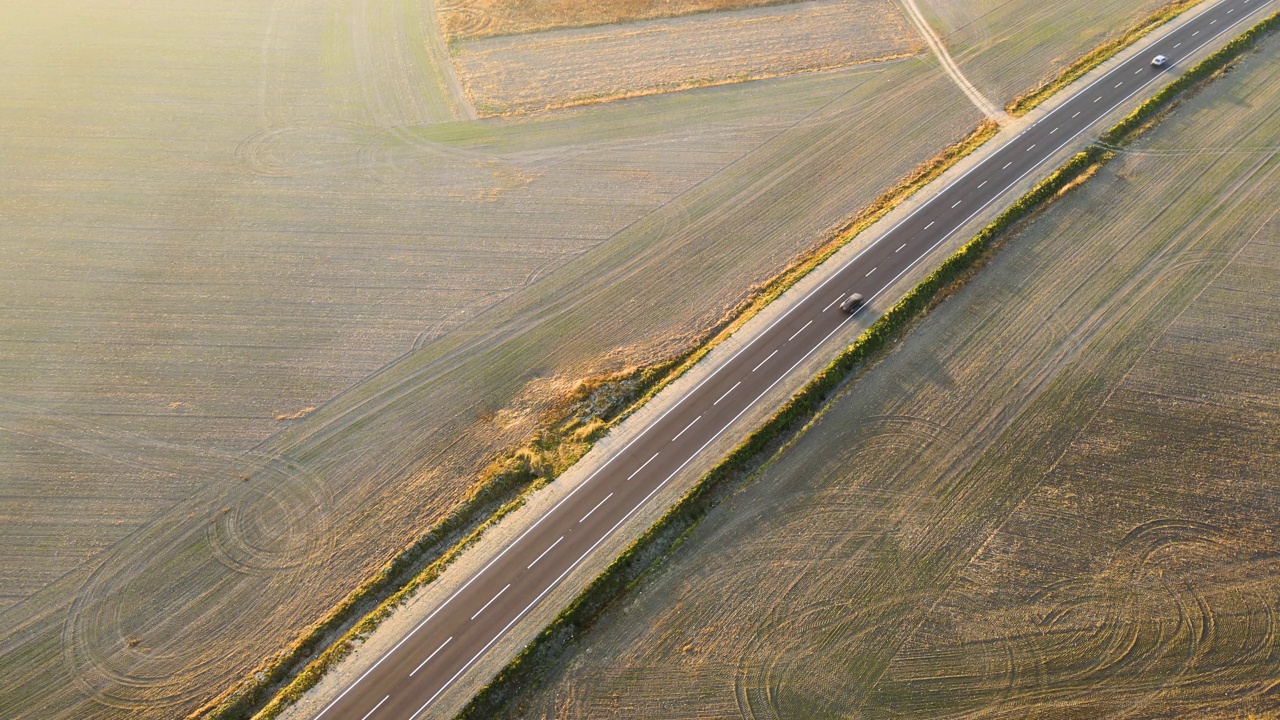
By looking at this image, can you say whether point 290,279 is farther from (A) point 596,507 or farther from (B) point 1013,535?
(B) point 1013,535

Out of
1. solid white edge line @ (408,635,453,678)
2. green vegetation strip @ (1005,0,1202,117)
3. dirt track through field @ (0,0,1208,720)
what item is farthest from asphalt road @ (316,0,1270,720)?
dirt track through field @ (0,0,1208,720)

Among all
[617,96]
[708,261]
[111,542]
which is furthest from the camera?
[617,96]

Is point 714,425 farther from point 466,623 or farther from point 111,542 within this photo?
point 111,542

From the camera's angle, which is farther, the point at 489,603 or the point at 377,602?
the point at 377,602

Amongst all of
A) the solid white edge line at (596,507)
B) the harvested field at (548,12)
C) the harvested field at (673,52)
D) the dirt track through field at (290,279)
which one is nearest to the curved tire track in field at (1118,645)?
the solid white edge line at (596,507)

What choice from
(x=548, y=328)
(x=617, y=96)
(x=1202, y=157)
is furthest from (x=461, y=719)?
(x=1202, y=157)

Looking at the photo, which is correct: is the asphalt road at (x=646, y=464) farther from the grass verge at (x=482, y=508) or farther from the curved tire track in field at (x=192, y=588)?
the curved tire track in field at (x=192, y=588)

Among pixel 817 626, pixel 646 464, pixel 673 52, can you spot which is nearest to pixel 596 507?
pixel 646 464

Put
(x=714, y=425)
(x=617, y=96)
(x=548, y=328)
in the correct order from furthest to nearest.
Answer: (x=617, y=96), (x=548, y=328), (x=714, y=425)
